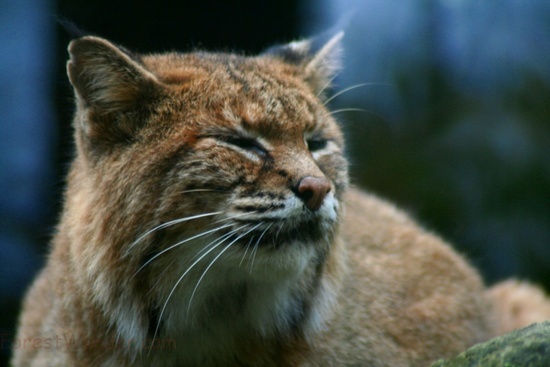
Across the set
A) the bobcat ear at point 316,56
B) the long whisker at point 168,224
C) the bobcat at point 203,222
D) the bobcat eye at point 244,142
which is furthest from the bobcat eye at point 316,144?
the long whisker at point 168,224

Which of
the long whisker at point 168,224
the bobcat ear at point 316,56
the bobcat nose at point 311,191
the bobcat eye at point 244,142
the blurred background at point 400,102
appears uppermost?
the bobcat ear at point 316,56

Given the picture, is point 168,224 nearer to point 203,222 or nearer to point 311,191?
Answer: point 203,222

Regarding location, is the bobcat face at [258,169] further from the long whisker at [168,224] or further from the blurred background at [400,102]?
the blurred background at [400,102]

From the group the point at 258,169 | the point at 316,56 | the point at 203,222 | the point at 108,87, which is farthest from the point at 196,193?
the point at 316,56

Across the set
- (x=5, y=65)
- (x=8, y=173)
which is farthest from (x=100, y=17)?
(x=8, y=173)

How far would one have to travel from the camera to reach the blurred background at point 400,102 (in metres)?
7.92

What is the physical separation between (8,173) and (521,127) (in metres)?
6.13

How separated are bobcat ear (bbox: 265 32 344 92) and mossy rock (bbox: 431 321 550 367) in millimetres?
2192

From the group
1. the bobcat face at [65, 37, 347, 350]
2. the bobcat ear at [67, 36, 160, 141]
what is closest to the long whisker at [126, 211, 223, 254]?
the bobcat face at [65, 37, 347, 350]

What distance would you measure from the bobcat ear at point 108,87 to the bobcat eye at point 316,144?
95 cm

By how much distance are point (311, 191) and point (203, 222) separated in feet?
1.94

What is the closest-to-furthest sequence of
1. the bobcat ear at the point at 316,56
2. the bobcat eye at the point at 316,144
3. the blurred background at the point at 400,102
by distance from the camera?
the bobcat eye at the point at 316,144 → the bobcat ear at the point at 316,56 → the blurred background at the point at 400,102

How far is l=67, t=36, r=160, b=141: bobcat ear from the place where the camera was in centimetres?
385

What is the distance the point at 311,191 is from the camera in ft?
11.4
